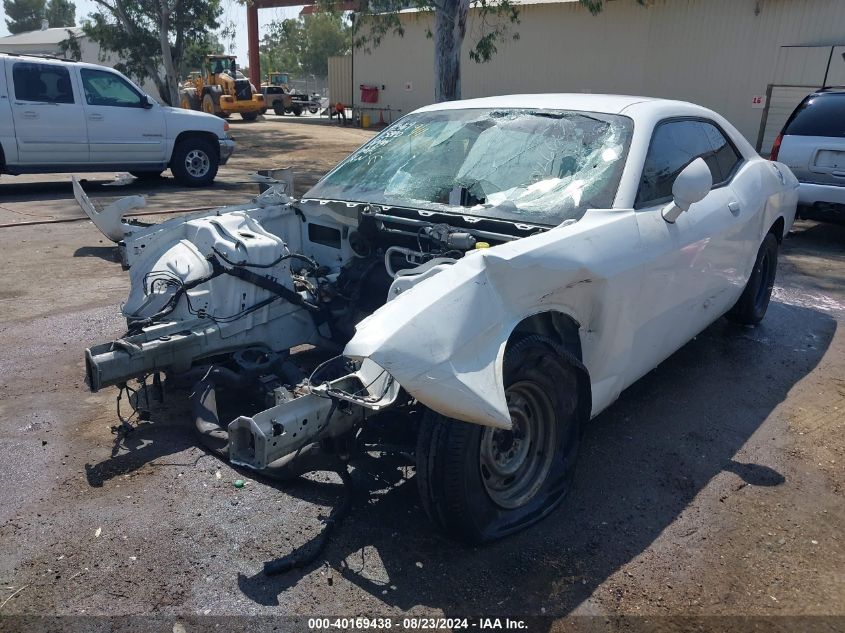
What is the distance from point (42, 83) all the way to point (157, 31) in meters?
14.3

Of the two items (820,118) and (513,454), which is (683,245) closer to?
(513,454)

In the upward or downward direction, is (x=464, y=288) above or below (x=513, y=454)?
above

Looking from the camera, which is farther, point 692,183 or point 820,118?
point 820,118

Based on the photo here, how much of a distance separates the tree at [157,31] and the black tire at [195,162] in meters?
10.8

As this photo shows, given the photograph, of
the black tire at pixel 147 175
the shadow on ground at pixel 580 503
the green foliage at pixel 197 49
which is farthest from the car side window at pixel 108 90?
the green foliage at pixel 197 49

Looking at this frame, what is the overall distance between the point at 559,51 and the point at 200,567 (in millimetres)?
21980

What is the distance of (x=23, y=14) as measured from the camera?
82875 mm

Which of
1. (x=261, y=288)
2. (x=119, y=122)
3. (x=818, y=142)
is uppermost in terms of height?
(x=818, y=142)

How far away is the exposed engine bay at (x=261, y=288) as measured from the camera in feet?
11.0

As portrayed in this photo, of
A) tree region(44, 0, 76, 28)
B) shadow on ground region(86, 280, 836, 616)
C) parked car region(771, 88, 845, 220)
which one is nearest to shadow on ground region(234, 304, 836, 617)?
shadow on ground region(86, 280, 836, 616)

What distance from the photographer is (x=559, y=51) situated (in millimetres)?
22031

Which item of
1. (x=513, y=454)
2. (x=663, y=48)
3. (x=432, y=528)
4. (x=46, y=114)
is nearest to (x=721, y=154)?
(x=513, y=454)

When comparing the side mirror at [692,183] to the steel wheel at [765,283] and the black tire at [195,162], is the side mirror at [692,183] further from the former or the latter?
the black tire at [195,162]

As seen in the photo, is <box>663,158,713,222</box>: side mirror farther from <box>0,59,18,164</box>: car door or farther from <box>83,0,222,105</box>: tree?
<box>83,0,222,105</box>: tree
